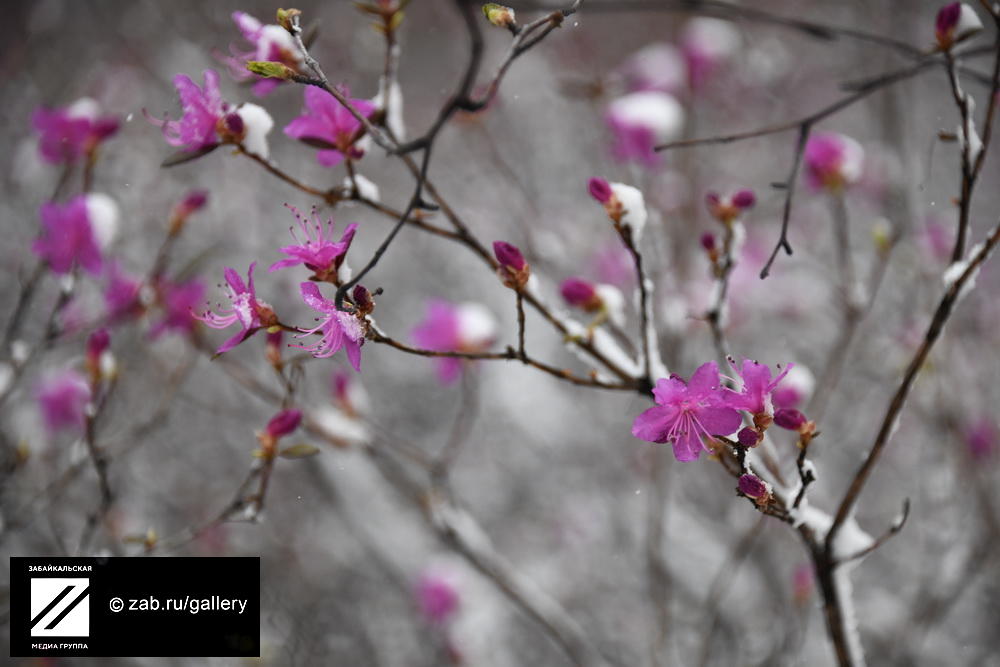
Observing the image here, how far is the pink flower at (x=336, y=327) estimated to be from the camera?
83 cm

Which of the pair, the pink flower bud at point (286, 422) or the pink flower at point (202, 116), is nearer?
the pink flower at point (202, 116)

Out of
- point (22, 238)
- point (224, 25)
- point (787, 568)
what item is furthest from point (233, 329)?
point (787, 568)

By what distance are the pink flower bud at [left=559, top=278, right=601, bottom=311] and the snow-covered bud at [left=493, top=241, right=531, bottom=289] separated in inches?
8.1

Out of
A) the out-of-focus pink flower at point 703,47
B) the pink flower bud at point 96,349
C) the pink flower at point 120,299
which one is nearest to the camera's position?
the pink flower bud at point 96,349

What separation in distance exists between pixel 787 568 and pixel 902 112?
1871 millimetres

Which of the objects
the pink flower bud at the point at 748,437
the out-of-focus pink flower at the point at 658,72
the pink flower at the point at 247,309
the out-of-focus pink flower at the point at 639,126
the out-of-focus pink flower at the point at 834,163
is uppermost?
the out-of-focus pink flower at the point at 658,72

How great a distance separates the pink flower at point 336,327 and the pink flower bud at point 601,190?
0.37 metres

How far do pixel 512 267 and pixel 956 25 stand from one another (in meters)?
0.68

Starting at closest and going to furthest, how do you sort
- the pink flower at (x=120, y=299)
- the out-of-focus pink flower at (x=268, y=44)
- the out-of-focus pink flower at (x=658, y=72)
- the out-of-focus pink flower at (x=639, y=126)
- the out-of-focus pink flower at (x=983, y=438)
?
1. the out-of-focus pink flower at (x=268, y=44)
2. the pink flower at (x=120, y=299)
3. the out-of-focus pink flower at (x=639, y=126)
4. the out-of-focus pink flower at (x=983, y=438)
5. the out-of-focus pink flower at (x=658, y=72)

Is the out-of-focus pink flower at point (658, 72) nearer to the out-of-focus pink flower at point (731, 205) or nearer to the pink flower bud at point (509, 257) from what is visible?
the out-of-focus pink flower at point (731, 205)

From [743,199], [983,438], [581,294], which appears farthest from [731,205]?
[983,438]

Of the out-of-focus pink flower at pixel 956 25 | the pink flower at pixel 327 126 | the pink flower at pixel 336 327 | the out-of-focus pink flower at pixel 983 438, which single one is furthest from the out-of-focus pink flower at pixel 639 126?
the out-of-focus pink flower at pixel 983 438

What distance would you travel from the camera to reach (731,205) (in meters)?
1.16

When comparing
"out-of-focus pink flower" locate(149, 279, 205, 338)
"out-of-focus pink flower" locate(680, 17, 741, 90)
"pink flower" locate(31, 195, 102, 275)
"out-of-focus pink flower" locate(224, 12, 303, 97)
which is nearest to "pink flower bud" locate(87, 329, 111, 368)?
"pink flower" locate(31, 195, 102, 275)
